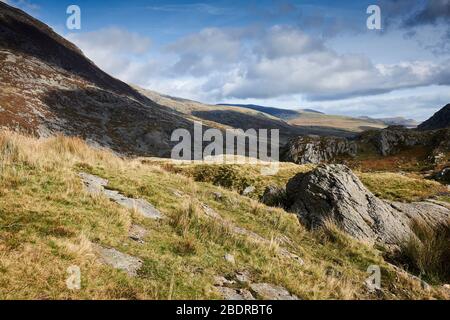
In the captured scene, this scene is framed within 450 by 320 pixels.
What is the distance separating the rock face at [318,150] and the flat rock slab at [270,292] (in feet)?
189

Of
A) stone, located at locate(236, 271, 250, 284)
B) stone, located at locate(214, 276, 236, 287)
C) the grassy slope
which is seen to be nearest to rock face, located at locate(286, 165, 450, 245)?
the grassy slope

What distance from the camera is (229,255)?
9.98 meters

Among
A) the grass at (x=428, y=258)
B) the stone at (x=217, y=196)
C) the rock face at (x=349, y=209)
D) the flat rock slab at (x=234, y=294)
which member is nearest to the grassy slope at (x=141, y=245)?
the flat rock slab at (x=234, y=294)

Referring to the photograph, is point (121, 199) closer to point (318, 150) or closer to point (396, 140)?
point (318, 150)

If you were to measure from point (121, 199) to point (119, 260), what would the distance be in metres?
4.28

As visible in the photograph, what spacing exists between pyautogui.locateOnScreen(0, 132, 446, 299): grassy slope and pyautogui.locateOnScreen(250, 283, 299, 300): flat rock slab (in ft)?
0.78

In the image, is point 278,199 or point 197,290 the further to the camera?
point 278,199

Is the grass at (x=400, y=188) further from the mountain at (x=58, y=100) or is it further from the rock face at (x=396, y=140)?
the mountain at (x=58, y=100)

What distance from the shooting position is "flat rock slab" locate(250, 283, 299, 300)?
8258 mm

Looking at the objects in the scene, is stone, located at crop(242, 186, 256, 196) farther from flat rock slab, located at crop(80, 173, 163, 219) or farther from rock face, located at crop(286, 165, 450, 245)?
flat rock slab, located at crop(80, 173, 163, 219)

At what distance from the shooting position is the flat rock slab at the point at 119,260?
807 centimetres
